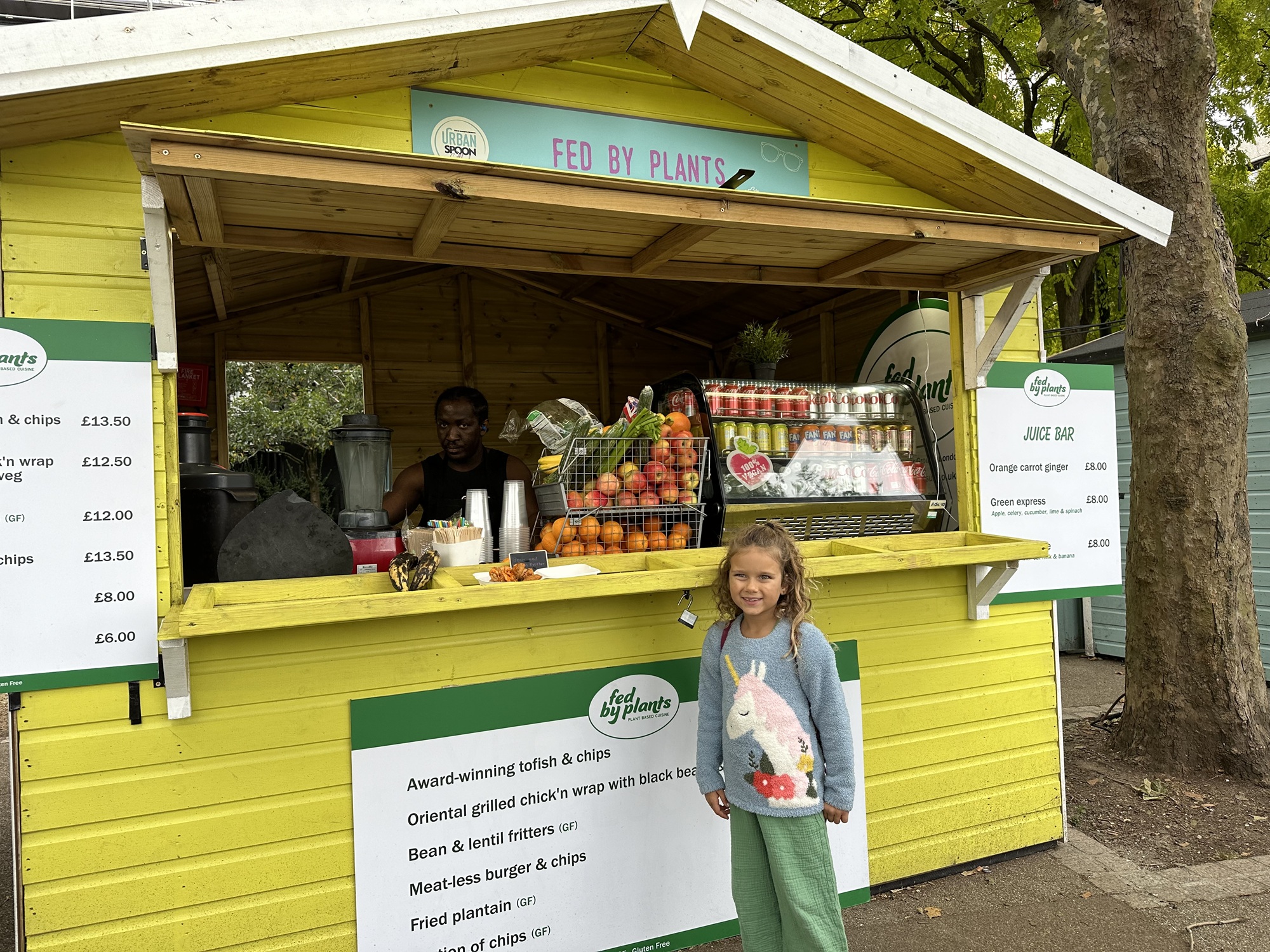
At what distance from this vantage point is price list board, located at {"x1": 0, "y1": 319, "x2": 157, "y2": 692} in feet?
8.25

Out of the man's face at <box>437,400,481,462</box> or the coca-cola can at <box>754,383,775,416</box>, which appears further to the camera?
the man's face at <box>437,400,481,462</box>

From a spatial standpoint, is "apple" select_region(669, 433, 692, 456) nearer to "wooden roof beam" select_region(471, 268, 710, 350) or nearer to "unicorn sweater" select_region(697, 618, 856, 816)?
"unicorn sweater" select_region(697, 618, 856, 816)

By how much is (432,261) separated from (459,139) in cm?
46

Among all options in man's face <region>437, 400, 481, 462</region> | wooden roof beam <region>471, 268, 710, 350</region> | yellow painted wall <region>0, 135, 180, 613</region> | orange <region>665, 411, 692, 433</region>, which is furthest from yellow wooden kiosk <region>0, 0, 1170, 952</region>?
wooden roof beam <region>471, 268, 710, 350</region>

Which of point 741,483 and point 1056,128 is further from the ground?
point 1056,128

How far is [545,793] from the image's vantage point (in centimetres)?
306

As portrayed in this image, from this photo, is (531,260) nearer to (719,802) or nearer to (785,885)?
(719,802)

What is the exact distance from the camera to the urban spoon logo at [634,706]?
10.4 feet

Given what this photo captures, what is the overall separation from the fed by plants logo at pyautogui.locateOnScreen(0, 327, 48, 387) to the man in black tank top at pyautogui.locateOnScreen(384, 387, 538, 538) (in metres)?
2.14

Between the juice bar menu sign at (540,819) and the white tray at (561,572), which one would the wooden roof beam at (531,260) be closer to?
the white tray at (561,572)

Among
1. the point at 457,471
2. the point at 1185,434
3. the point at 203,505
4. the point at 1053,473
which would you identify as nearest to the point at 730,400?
the point at 1053,473

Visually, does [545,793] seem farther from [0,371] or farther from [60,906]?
[0,371]

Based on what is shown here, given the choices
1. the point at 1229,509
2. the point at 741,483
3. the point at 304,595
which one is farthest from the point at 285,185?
the point at 1229,509

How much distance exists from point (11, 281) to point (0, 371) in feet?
0.95
